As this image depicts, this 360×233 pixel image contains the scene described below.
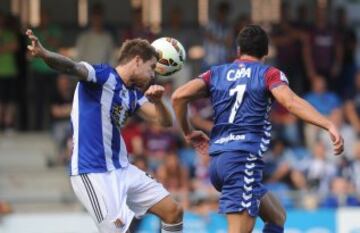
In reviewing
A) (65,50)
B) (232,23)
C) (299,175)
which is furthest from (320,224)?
(65,50)

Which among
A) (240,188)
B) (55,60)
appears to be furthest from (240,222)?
(55,60)

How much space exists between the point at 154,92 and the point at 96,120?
0.60 metres

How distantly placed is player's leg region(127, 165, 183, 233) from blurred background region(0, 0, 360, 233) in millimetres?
5527

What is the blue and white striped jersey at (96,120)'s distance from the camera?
9.50 metres

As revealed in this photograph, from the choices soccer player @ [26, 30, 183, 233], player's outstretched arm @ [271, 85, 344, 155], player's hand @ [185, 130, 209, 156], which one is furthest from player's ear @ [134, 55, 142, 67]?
player's outstretched arm @ [271, 85, 344, 155]

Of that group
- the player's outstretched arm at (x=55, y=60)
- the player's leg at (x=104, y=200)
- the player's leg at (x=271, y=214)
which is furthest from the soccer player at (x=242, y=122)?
the player's outstretched arm at (x=55, y=60)

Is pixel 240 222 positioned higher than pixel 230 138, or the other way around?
pixel 230 138

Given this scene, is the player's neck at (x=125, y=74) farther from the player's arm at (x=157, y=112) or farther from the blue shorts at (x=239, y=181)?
the blue shorts at (x=239, y=181)

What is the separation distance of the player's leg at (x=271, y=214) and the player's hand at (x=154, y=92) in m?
1.27

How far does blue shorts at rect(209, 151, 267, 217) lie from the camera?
930 cm

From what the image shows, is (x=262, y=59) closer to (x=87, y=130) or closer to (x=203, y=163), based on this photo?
(x=87, y=130)

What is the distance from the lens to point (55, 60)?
8.86m

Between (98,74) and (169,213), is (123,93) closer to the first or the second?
(98,74)

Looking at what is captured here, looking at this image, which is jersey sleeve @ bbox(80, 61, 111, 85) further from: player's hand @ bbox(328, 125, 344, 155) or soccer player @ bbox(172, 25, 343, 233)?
player's hand @ bbox(328, 125, 344, 155)
